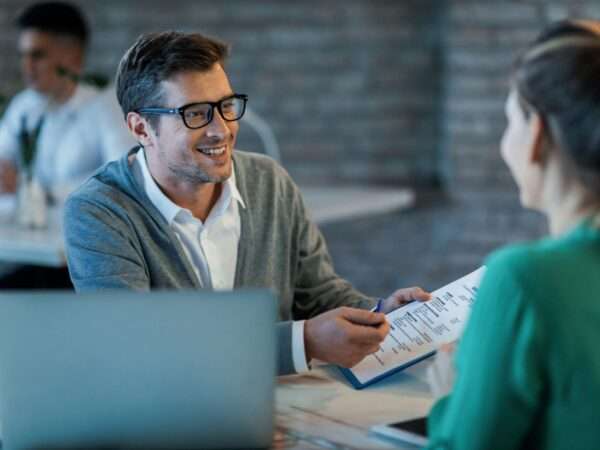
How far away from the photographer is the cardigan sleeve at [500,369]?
1.16 m

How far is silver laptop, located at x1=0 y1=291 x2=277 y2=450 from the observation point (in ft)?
4.06

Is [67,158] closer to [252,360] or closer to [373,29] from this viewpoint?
[373,29]

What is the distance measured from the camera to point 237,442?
1.29 m

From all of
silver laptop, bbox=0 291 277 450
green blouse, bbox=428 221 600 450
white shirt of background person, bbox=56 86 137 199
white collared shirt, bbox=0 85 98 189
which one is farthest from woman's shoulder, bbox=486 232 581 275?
white collared shirt, bbox=0 85 98 189

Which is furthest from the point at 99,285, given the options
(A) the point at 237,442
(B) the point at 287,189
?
(A) the point at 237,442

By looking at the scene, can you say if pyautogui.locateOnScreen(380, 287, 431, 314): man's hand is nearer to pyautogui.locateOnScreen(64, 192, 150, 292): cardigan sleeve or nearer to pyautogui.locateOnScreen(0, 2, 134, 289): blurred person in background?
pyautogui.locateOnScreen(64, 192, 150, 292): cardigan sleeve

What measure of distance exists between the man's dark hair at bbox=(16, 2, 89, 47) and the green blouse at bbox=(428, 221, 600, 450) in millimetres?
2967

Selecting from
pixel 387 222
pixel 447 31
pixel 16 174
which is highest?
pixel 447 31

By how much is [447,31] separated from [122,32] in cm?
140

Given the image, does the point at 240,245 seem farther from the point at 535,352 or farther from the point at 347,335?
the point at 535,352

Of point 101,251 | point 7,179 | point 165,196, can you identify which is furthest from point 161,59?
point 7,179

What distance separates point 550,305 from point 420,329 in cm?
59

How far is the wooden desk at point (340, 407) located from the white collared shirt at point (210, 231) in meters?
0.31

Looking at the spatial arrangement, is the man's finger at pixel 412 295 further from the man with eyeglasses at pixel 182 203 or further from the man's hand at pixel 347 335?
the man's hand at pixel 347 335
